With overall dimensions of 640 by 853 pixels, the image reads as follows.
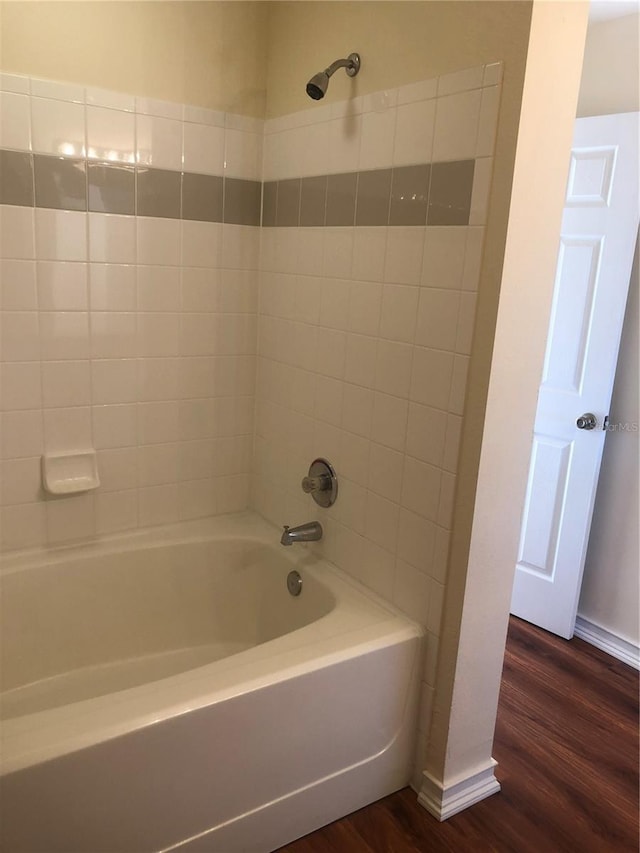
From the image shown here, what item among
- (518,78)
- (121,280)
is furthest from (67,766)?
(518,78)

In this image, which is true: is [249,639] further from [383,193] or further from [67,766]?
[383,193]

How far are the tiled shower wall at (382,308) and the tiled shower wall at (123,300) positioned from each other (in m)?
0.18

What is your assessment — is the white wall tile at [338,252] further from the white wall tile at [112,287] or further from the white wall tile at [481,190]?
the white wall tile at [112,287]

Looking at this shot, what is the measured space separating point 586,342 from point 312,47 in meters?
1.45

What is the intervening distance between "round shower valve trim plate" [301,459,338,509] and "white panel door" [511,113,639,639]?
1063 mm

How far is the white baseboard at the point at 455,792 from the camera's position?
1784mm

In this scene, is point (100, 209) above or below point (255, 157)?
below

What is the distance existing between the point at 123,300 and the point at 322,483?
86 cm

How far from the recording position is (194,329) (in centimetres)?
224

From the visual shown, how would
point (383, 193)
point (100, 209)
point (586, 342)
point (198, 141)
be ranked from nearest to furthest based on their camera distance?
point (383, 193), point (100, 209), point (198, 141), point (586, 342)

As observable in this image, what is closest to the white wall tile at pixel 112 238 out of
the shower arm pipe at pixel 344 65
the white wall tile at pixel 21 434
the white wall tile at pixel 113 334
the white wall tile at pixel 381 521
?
the white wall tile at pixel 113 334

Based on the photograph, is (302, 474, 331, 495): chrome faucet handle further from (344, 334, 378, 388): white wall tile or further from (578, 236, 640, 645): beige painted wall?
(578, 236, 640, 645): beige painted wall

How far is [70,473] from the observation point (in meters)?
2.11

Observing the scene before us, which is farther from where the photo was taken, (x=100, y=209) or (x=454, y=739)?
(x=100, y=209)
